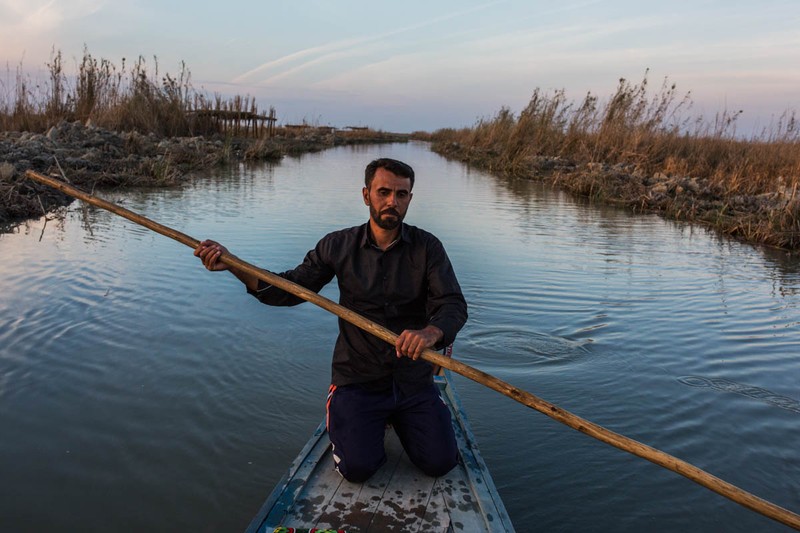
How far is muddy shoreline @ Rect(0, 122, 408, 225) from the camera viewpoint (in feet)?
26.4

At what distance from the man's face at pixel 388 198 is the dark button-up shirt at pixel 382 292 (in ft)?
0.33

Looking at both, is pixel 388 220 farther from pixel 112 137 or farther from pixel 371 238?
pixel 112 137

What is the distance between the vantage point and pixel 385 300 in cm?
272

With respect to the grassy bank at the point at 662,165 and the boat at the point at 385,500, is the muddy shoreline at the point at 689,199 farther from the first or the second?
the boat at the point at 385,500

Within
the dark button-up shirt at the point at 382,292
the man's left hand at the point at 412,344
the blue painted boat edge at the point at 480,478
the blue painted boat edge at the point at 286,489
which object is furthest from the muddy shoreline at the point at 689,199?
the blue painted boat edge at the point at 286,489

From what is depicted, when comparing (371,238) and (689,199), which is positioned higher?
(689,199)

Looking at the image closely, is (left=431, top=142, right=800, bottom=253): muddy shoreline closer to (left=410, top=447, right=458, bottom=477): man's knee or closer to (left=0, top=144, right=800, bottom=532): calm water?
(left=0, top=144, right=800, bottom=532): calm water

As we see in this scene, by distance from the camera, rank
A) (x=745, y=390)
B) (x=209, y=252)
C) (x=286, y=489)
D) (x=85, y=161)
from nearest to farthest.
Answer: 1. (x=286, y=489)
2. (x=209, y=252)
3. (x=745, y=390)
4. (x=85, y=161)

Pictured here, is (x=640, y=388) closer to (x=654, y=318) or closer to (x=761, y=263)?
(x=654, y=318)

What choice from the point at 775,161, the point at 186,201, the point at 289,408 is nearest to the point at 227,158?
the point at 186,201

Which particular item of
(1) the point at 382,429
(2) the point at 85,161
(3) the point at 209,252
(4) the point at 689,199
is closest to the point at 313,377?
(1) the point at 382,429

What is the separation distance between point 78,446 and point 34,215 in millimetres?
6047

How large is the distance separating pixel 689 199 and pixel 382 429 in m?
10.5

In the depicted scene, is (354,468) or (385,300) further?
(385,300)
